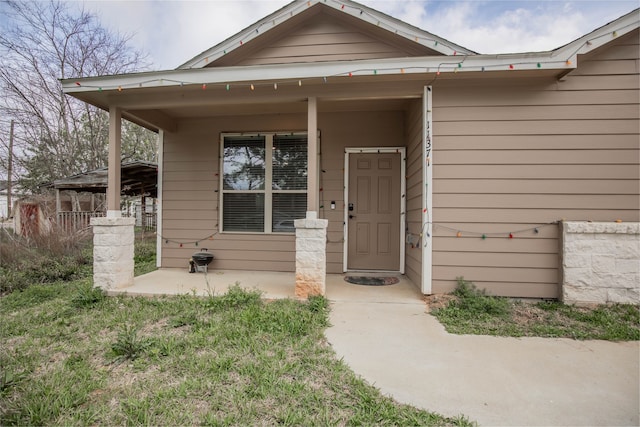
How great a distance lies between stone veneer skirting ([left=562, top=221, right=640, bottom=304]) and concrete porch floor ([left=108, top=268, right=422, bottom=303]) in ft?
5.10

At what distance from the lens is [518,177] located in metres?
3.24

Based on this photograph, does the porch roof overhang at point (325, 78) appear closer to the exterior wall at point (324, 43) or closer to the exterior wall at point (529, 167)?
the exterior wall at point (529, 167)

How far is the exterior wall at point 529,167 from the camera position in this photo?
123 inches

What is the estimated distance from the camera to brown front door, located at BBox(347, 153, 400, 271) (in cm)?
455

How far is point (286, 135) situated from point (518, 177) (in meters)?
3.24

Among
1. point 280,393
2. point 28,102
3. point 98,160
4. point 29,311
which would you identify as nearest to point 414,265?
point 280,393

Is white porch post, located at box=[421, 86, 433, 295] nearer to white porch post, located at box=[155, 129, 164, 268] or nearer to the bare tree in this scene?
white porch post, located at box=[155, 129, 164, 268]

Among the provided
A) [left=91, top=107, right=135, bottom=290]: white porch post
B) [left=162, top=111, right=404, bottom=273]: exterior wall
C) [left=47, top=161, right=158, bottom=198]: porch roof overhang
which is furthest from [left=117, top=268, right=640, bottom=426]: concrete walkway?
[left=47, top=161, right=158, bottom=198]: porch roof overhang

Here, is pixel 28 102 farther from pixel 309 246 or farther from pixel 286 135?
pixel 309 246

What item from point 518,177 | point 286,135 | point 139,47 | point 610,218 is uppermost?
point 139,47

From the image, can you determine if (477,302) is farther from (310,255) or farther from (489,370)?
(310,255)

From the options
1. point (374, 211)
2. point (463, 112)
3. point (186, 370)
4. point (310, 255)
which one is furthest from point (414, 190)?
point (186, 370)

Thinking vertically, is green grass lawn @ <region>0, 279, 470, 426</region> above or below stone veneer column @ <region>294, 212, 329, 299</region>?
below

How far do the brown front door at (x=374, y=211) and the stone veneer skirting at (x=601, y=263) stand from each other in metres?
2.04
